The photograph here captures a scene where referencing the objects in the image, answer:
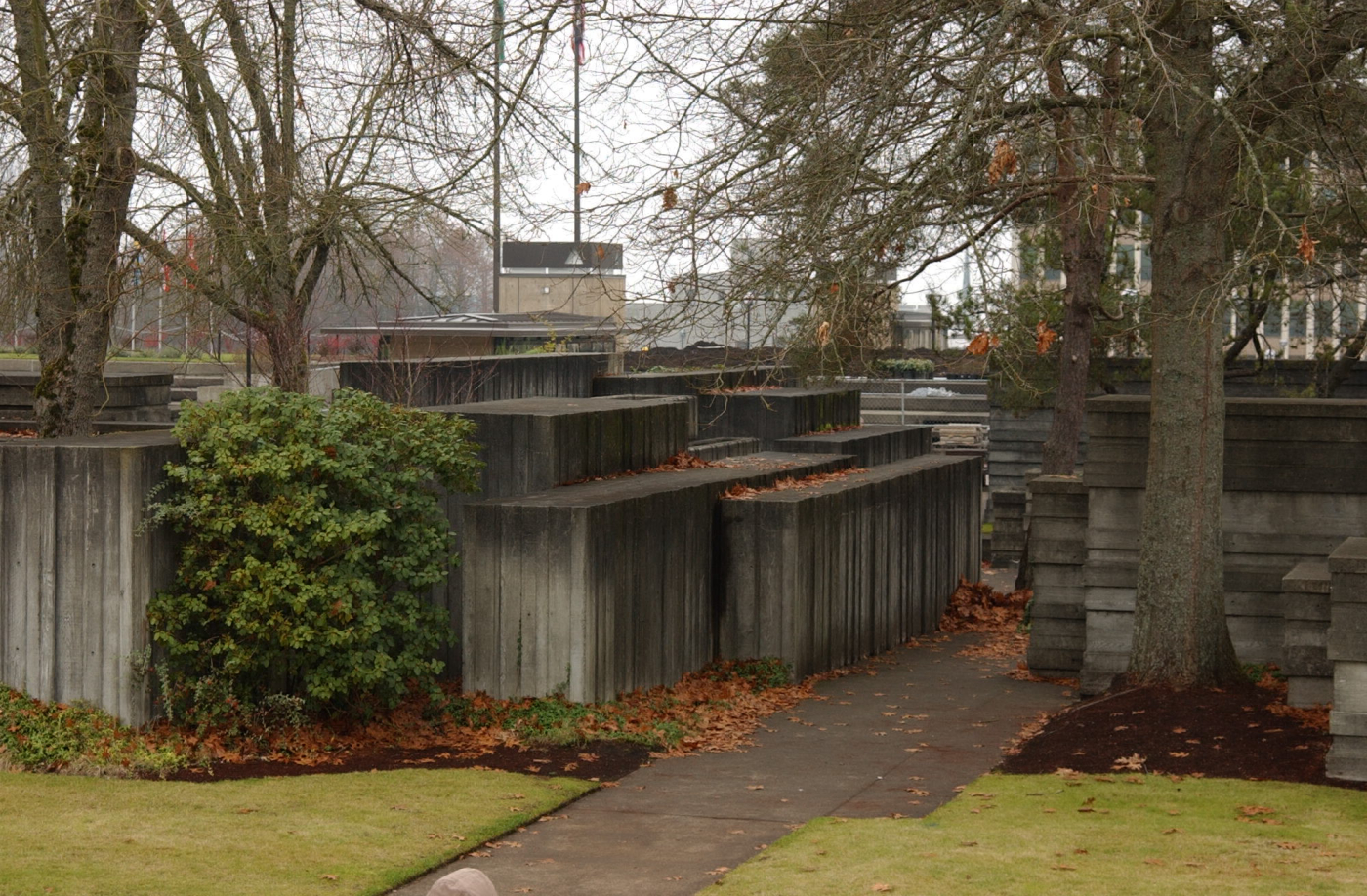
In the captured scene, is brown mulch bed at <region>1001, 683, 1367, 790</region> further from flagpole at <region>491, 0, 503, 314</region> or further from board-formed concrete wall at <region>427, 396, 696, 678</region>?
flagpole at <region>491, 0, 503, 314</region>

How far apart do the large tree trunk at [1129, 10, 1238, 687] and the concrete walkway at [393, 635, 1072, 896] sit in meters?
1.59

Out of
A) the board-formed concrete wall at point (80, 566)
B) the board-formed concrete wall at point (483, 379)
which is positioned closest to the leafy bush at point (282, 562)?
the board-formed concrete wall at point (80, 566)

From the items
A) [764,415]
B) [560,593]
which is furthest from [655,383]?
[560,593]

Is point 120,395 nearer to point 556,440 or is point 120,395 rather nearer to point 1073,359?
point 556,440

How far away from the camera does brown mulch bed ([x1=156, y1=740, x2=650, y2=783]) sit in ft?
34.0

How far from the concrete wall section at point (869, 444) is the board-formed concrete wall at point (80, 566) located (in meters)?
10.0

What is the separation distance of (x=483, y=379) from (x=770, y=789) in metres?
11.6

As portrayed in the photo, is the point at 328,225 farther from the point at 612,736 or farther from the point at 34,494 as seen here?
the point at 612,736

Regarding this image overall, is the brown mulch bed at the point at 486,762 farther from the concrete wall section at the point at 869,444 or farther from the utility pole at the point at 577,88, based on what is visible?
the concrete wall section at the point at 869,444

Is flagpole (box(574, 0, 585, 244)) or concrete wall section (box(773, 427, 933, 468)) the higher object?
flagpole (box(574, 0, 585, 244))

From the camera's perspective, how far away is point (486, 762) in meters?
10.8

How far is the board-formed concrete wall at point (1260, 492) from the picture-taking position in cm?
1280

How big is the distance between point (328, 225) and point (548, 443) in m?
2.82

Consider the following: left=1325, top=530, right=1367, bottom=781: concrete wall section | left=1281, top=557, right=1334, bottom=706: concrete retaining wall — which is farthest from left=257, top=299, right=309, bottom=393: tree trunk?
left=1325, top=530, right=1367, bottom=781: concrete wall section
